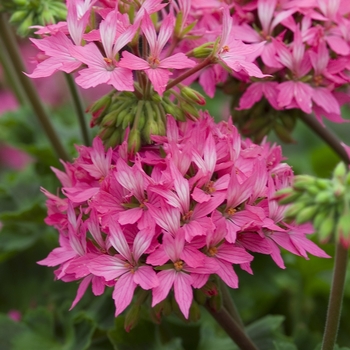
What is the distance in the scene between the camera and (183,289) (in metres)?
1.03

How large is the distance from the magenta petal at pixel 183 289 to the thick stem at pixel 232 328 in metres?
0.21

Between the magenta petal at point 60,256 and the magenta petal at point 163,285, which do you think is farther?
the magenta petal at point 60,256

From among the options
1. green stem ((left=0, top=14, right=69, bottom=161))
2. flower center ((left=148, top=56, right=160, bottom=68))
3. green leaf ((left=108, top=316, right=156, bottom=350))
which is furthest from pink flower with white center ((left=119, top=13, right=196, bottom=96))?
green stem ((left=0, top=14, right=69, bottom=161))

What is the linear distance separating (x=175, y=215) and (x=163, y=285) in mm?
116

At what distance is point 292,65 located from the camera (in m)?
1.37

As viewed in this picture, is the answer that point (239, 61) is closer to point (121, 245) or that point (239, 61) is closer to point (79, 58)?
point (79, 58)

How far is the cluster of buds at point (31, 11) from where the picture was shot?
56.4 inches

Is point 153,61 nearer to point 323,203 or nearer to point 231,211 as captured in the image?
point 231,211

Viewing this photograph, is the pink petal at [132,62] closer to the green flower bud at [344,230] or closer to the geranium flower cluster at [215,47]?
the geranium flower cluster at [215,47]

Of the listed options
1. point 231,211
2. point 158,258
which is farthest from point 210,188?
point 158,258

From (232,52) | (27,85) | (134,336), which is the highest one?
(232,52)

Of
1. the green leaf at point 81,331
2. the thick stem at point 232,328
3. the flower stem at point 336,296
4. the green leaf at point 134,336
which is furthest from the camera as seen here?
the green leaf at point 81,331

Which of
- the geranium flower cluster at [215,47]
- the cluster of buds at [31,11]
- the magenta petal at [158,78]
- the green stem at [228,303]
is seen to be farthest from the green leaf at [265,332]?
the cluster of buds at [31,11]

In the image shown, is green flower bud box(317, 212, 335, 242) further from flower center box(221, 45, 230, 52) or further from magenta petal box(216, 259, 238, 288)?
flower center box(221, 45, 230, 52)
